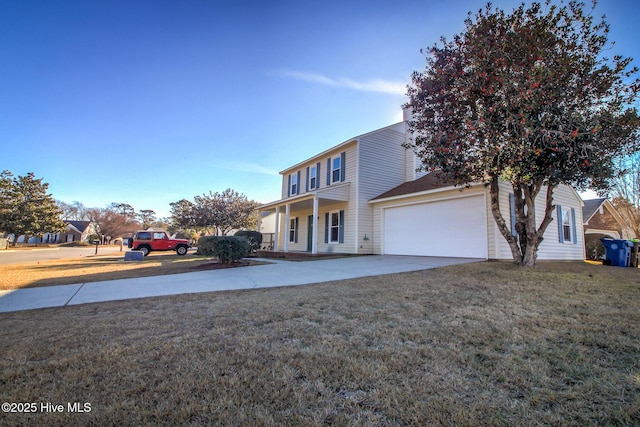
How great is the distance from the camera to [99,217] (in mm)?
52219

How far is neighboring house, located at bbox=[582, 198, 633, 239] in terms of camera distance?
Answer: 21516 millimetres

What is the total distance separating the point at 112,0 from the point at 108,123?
20.8 ft

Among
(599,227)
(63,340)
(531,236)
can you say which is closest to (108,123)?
(63,340)

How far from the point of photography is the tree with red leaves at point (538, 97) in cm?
668

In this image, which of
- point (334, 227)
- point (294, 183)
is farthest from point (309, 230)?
point (294, 183)

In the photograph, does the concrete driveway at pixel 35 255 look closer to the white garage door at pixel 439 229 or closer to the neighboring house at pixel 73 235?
the white garage door at pixel 439 229

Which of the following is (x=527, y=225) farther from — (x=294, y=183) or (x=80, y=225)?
(x=80, y=225)

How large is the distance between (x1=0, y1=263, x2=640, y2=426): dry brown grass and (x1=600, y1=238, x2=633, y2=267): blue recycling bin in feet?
27.3

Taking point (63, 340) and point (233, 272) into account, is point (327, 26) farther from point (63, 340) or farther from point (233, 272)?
point (63, 340)

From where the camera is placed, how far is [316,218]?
12922mm

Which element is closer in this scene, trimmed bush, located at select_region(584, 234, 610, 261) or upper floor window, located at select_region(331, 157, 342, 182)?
trimmed bush, located at select_region(584, 234, 610, 261)

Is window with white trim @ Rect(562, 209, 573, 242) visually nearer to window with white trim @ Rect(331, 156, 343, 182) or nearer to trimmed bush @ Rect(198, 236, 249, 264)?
window with white trim @ Rect(331, 156, 343, 182)

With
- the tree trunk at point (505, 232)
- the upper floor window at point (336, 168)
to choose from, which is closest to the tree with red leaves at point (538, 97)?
the tree trunk at point (505, 232)

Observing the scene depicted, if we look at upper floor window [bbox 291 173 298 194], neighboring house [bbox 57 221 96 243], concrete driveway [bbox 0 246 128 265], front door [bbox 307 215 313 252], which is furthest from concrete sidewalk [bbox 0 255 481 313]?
neighboring house [bbox 57 221 96 243]
